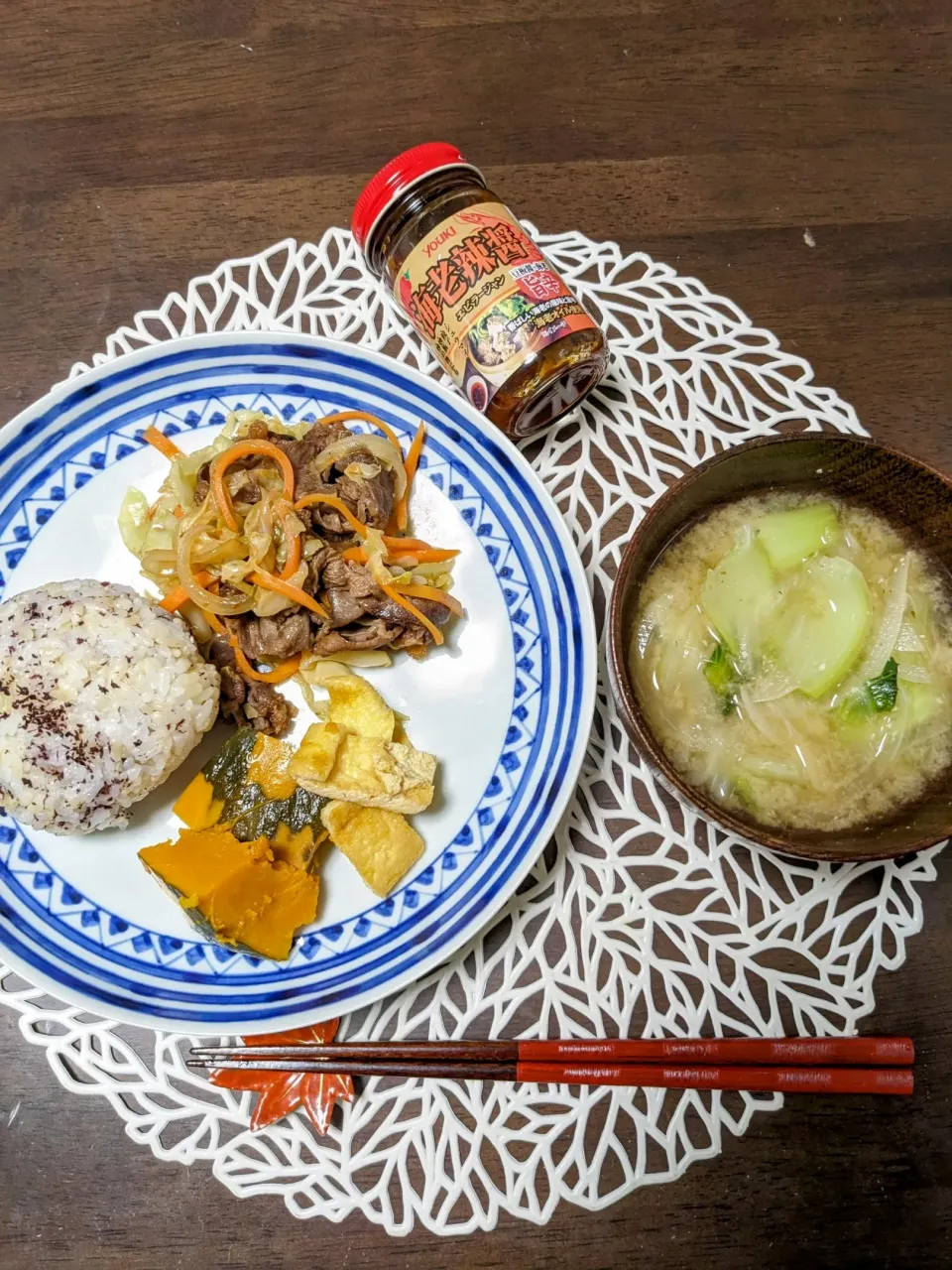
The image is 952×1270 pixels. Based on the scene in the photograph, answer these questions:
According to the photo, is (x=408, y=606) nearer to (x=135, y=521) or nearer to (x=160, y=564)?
(x=160, y=564)

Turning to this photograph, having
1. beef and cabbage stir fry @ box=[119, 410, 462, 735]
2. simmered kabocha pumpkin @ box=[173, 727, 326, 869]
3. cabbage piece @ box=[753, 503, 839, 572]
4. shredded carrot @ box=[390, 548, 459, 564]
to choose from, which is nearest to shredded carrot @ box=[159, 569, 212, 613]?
beef and cabbage stir fry @ box=[119, 410, 462, 735]

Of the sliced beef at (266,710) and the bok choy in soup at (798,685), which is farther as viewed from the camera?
the sliced beef at (266,710)

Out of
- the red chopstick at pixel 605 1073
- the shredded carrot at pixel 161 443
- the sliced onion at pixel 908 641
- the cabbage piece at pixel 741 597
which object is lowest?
the red chopstick at pixel 605 1073

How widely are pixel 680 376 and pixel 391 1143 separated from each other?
1.76 meters

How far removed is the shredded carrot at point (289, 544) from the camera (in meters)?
1.64

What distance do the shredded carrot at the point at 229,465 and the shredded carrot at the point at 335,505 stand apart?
0.03m

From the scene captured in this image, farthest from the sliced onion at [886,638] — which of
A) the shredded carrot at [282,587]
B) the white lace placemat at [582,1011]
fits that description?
the shredded carrot at [282,587]

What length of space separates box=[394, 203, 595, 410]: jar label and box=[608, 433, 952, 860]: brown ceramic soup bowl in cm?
42

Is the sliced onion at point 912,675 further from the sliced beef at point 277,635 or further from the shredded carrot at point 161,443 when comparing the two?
the shredded carrot at point 161,443

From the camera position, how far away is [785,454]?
1.60 metres

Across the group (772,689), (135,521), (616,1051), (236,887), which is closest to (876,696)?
(772,689)

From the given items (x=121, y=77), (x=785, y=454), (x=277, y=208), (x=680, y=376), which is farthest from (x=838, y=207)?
(x=121, y=77)

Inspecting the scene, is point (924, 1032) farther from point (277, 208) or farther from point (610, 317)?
point (277, 208)

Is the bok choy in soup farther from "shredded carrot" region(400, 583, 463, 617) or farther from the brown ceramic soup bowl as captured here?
"shredded carrot" region(400, 583, 463, 617)
